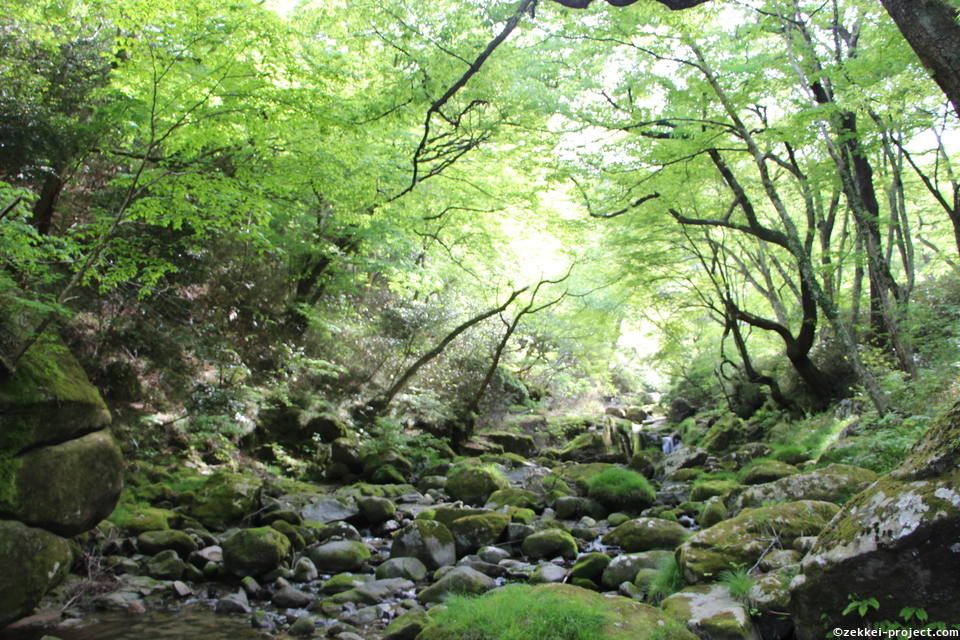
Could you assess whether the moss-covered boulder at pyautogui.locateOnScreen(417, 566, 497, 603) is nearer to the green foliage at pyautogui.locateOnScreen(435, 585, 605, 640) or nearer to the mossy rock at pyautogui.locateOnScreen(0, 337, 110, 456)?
the green foliage at pyautogui.locateOnScreen(435, 585, 605, 640)

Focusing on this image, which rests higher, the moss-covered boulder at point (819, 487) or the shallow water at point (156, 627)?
the moss-covered boulder at point (819, 487)

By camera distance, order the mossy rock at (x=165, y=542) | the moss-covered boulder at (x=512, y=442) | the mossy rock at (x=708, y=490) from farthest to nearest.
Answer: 1. the moss-covered boulder at (x=512, y=442)
2. the mossy rock at (x=708, y=490)
3. the mossy rock at (x=165, y=542)

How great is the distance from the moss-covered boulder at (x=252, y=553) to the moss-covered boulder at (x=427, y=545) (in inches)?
55.1

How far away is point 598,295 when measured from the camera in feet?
60.6

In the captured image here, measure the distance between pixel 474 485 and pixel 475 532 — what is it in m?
2.96

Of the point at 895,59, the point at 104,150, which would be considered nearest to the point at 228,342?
the point at 104,150

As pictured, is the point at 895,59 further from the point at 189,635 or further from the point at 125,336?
the point at 125,336

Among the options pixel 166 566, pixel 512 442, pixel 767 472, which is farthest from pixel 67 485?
pixel 512 442

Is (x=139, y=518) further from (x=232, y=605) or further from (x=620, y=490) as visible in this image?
(x=620, y=490)

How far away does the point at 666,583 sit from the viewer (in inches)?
201

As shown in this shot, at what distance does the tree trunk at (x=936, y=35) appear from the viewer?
11.5 feet

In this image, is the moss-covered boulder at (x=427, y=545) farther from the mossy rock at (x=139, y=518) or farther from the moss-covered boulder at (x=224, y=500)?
the mossy rock at (x=139, y=518)

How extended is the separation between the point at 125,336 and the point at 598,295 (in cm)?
1344

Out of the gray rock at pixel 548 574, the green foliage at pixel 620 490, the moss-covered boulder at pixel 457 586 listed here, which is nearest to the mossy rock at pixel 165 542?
the moss-covered boulder at pixel 457 586
